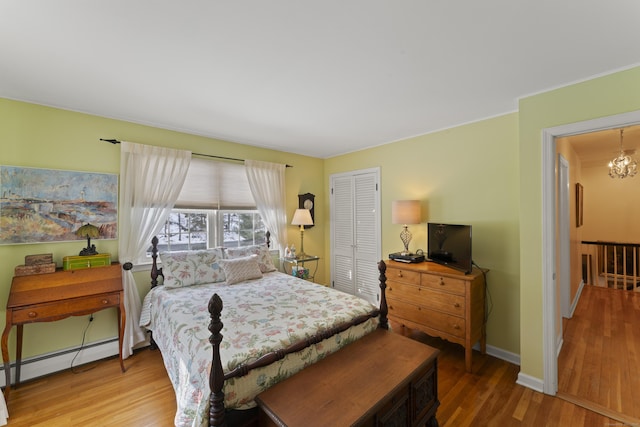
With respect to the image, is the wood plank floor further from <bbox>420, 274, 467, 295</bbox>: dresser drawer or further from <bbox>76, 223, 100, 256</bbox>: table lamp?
<bbox>76, 223, 100, 256</bbox>: table lamp

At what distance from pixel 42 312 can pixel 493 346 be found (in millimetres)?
4353

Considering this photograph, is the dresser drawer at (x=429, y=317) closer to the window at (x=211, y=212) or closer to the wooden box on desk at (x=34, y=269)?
the window at (x=211, y=212)

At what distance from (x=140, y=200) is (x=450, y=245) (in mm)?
3595

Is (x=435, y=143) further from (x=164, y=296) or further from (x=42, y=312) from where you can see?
(x=42, y=312)

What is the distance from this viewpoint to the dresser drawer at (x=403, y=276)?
115 inches

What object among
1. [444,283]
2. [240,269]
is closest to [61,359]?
[240,269]

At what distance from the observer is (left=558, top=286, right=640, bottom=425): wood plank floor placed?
209cm

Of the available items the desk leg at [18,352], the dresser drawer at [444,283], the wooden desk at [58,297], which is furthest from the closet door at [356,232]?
the desk leg at [18,352]

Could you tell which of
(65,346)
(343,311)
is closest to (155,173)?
(65,346)

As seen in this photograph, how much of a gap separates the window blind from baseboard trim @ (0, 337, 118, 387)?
66.8 inches

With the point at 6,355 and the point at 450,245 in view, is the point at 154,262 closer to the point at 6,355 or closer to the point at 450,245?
the point at 6,355

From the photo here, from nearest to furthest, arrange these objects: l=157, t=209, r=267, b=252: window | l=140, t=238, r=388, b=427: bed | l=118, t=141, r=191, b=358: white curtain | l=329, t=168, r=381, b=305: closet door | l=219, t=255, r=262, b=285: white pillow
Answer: l=140, t=238, r=388, b=427: bed
l=118, t=141, r=191, b=358: white curtain
l=219, t=255, r=262, b=285: white pillow
l=157, t=209, r=267, b=252: window
l=329, t=168, r=381, b=305: closet door

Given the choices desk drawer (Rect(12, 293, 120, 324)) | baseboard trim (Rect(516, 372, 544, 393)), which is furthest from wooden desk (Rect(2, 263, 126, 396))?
baseboard trim (Rect(516, 372, 544, 393))

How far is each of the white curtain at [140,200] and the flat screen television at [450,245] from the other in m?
3.23
